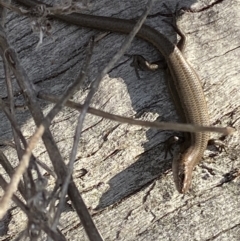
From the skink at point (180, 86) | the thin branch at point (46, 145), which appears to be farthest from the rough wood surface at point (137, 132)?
the thin branch at point (46, 145)

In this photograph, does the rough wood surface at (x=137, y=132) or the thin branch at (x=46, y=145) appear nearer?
the thin branch at (x=46, y=145)

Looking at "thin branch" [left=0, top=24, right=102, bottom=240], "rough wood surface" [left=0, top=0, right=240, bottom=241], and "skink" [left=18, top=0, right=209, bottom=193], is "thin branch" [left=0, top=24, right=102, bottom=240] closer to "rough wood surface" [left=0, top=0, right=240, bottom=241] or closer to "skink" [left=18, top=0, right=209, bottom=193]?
"rough wood surface" [left=0, top=0, right=240, bottom=241]

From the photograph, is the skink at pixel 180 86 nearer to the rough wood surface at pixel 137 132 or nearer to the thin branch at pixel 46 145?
the rough wood surface at pixel 137 132

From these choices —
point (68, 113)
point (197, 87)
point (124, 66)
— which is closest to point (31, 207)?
point (68, 113)

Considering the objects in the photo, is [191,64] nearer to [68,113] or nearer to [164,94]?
[164,94]

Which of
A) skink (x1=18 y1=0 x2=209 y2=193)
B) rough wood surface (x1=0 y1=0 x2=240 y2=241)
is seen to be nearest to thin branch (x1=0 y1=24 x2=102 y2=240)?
rough wood surface (x1=0 y1=0 x2=240 y2=241)
